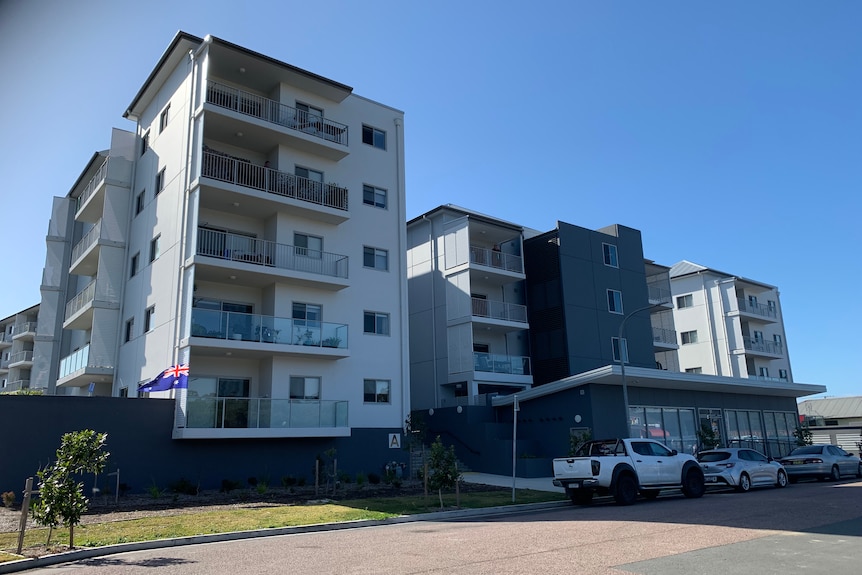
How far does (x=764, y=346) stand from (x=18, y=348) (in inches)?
2685

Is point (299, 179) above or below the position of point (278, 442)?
above

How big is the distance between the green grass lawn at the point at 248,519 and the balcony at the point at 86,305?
Result: 16.8 m

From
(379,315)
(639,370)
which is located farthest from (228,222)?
(639,370)

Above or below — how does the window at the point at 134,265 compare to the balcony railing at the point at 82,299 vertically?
above

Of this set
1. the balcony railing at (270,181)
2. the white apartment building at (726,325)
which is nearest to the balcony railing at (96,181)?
the balcony railing at (270,181)

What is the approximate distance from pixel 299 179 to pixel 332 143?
7.55ft

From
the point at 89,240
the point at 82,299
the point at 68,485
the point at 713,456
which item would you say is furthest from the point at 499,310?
the point at 68,485

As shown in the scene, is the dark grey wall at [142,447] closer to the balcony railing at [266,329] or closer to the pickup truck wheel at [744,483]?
the balcony railing at [266,329]

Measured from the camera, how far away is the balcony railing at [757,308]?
55125 millimetres

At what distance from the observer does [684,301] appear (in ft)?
187

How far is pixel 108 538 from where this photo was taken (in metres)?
13.1

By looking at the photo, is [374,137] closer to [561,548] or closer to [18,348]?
[561,548]

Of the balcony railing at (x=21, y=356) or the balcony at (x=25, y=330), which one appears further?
the balcony railing at (x=21, y=356)

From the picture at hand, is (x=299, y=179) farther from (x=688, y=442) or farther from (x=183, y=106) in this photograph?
(x=688, y=442)
